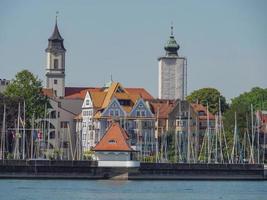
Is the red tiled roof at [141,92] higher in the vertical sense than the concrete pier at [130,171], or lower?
higher

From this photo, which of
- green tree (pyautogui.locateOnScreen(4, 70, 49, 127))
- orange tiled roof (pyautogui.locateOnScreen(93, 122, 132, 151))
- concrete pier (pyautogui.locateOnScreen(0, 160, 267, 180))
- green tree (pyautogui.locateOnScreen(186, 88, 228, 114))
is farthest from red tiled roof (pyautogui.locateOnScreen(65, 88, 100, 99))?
concrete pier (pyautogui.locateOnScreen(0, 160, 267, 180))

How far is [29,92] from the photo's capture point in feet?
489

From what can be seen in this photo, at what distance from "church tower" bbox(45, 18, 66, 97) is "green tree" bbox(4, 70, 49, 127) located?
137 ft

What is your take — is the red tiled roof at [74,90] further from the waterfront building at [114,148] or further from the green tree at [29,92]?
the waterfront building at [114,148]

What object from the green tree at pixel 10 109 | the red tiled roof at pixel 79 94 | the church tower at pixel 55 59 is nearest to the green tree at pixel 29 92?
the green tree at pixel 10 109

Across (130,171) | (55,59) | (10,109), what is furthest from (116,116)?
(130,171)

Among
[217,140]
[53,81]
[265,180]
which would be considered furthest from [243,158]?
[53,81]

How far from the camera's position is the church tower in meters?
194

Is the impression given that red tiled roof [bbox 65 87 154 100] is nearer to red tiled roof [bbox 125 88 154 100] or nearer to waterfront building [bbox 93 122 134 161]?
red tiled roof [bbox 125 88 154 100]

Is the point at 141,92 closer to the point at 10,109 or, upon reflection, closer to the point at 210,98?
the point at 210,98

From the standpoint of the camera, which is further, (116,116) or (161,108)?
(161,108)
